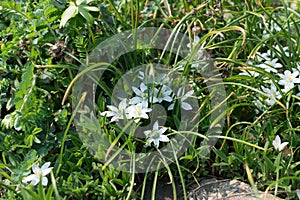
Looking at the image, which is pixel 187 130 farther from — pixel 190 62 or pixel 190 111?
pixel 190 62

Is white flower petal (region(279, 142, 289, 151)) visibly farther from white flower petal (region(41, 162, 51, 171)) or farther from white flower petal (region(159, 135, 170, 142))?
white flower petal (region(41, 162, 51, 171))

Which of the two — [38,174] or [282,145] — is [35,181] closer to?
[38,174]

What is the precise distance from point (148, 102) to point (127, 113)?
10 centimetres

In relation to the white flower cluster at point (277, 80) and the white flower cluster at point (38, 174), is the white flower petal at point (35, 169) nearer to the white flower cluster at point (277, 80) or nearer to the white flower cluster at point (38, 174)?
the white flower cluster at point (38, 174)

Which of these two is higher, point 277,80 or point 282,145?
point 277,80

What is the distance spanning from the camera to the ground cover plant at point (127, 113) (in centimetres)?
166

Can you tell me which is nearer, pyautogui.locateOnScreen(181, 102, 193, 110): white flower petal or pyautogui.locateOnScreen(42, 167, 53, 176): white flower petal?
pyautogui.locateOnScreen(42, 167, 53, 176): white flower petal

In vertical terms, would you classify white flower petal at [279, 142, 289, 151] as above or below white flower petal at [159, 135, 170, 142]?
below

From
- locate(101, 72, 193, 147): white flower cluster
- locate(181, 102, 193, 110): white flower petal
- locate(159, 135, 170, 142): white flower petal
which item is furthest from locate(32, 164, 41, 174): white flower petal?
locate(181, 102, 193, 110): white flower petal

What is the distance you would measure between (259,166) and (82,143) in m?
0.61

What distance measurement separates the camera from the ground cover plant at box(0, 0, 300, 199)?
5.45ft

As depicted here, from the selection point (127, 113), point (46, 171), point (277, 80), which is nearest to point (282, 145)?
point (277, 80)

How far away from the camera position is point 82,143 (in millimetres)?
1758

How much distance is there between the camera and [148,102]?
1812 mm
